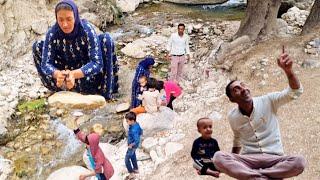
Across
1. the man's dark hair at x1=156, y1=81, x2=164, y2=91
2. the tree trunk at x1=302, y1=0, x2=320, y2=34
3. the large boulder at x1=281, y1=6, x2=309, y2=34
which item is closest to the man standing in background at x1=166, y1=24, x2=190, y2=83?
the man's dark hair at x1=156, y1=81, x2=164, y2=91

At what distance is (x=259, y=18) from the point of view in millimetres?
8695

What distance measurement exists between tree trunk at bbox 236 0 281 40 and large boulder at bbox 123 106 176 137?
7.95ft

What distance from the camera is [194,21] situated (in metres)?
11.9

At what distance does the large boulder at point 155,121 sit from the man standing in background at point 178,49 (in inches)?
46.1

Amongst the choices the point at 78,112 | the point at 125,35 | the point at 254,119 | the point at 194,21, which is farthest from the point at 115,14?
the point at 254,119

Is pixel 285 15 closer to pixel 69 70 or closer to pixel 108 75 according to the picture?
pixel 108 75

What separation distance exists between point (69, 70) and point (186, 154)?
1.72 metres

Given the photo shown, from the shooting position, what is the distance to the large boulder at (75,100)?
7629mm

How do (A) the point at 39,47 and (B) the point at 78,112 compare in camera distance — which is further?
(B) the point at 78,112

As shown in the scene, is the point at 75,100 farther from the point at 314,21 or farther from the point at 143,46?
the point at 314,21

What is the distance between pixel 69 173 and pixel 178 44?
248cm

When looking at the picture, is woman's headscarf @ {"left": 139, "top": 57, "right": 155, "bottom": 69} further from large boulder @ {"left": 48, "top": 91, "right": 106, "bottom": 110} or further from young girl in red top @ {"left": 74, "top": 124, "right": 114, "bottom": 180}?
young girl in red top @ {"left": 74, "top": 124, "right": 114, "bottom": 180}

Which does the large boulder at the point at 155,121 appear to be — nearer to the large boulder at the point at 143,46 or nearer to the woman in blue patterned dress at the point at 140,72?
the woman in blue patterned dress at the point at 140,72

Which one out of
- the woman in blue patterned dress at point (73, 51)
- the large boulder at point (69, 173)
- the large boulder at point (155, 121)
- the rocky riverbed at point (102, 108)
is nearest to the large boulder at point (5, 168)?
the rocky riverbed at point (102, 108)
